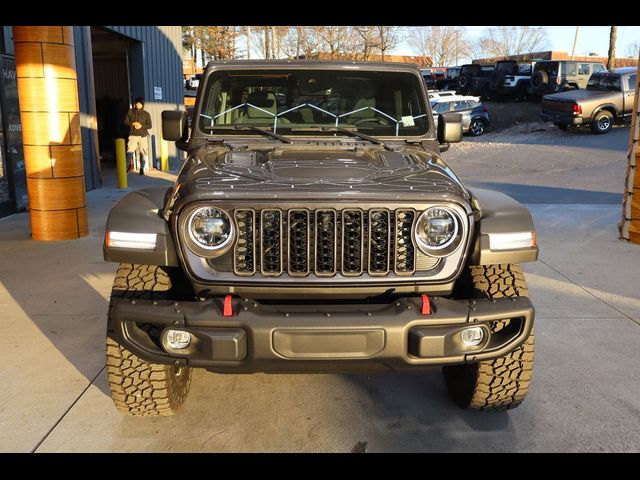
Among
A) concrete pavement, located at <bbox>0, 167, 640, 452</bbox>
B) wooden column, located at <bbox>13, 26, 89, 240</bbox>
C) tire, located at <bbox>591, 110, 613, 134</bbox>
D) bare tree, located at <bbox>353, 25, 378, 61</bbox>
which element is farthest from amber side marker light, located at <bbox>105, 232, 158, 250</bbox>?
bare tree, located at <bbox>353, 25, 378, 61</bbox>

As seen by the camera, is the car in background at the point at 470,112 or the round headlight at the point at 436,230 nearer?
the round headlight at the point at 436,230

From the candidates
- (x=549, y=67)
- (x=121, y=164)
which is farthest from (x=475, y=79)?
(x=121, y=164)

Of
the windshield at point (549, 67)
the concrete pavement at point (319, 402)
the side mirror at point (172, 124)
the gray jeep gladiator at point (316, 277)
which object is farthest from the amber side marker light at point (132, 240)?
the windshield at point (549, 67)

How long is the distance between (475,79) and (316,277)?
28.4 meters

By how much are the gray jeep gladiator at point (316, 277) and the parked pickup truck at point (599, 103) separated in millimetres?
17420

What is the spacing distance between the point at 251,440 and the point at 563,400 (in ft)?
5.82

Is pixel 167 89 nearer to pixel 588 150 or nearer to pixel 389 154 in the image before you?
pixel 588 150

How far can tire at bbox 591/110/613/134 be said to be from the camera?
1917 centimetres

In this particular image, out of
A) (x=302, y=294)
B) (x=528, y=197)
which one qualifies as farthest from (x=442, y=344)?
(x=528, y=197)

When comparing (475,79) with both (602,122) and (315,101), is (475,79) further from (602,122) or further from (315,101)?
(315,101)

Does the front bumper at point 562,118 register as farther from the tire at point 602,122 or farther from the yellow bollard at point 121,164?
the yellow bollard at point 121,164

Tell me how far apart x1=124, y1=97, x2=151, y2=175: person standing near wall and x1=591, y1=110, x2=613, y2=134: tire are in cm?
1332

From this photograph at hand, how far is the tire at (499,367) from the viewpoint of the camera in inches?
121

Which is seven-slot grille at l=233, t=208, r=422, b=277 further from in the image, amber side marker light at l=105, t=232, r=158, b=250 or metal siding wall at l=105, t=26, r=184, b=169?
metal siding wall at l=105, t=26, r=184, b=169
